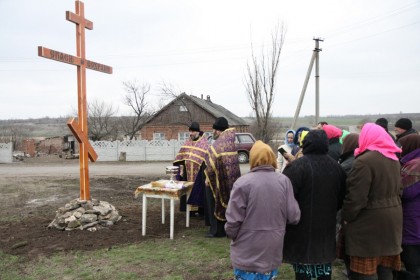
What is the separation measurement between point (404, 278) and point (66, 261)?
3785mm

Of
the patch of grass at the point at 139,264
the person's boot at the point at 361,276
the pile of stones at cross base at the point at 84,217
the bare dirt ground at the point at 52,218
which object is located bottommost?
the patch of grass at the point at 139,264

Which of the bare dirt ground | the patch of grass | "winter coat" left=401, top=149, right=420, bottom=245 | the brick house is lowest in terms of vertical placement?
the patch of grass

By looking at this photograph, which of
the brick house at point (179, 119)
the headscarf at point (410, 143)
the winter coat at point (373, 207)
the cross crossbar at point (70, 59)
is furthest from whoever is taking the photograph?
the brick house at point (179, 119)

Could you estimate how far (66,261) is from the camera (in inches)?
184

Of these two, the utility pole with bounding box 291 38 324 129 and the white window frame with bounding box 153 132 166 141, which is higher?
the utility pole with bounding box 291 38 324 129

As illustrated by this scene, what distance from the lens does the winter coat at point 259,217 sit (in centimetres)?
276

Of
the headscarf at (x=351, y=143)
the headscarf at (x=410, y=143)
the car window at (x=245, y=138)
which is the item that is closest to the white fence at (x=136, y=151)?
the car window at (x=245, y=138)

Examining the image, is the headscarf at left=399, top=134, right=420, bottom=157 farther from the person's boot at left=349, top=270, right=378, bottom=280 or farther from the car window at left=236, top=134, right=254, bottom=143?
the car window at left=236, top=134, right=254, bottom=143

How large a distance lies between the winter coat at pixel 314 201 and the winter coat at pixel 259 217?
20 cm

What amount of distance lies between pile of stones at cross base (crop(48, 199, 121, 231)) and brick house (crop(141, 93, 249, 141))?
23224 millimetres

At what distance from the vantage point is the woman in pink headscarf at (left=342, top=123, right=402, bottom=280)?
116 inches

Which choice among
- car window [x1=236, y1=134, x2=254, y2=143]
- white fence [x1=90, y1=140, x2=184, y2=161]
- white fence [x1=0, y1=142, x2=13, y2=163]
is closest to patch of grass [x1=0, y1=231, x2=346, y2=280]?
car window [x1=236, y1=134, x2=254, y2=143]

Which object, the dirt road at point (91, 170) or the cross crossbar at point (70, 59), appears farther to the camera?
the dirt road at point (91, 170)

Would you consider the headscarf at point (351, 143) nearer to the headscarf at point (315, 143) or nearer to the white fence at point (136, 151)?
the headscarf at point (315, 143)
